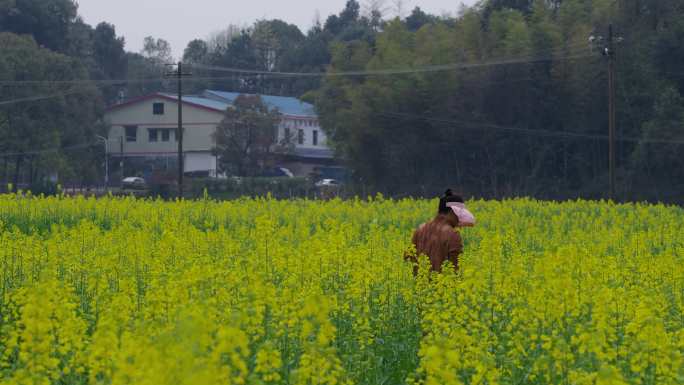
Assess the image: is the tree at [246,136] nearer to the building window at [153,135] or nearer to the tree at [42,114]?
the tree at [42,114]

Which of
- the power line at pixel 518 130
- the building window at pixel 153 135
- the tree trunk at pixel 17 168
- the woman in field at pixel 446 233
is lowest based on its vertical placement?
the tree trunk at pixel 17 168

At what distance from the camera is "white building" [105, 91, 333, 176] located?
6494 cm

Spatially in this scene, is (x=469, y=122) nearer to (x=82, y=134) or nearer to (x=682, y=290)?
(x=82, y=134)

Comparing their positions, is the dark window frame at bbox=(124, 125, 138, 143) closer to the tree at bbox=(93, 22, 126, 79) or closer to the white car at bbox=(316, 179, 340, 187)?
the white car at bbox=(316, 179, 340, 187)

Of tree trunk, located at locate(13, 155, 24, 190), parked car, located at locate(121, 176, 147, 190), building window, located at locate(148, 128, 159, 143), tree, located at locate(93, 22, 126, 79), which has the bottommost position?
parked car, located at locate(121, 176, 147, 190)

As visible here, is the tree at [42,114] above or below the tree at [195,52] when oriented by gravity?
below

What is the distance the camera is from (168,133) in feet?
224

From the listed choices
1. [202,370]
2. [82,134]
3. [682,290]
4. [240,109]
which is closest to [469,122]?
[240,109]

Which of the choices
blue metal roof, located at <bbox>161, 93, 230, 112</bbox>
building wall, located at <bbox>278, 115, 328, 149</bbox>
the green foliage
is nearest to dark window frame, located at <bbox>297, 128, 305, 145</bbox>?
building wall, located at <bbox>278, 115, 328, 149</bbox>

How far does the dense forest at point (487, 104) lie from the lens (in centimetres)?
4084

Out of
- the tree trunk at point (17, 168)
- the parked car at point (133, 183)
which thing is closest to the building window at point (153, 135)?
the parked car at point (133, 183)

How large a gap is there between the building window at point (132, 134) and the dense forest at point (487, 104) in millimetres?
10183

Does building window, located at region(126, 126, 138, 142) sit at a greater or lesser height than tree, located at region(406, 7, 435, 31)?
lesser

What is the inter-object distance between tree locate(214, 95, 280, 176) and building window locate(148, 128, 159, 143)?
11848 mm
